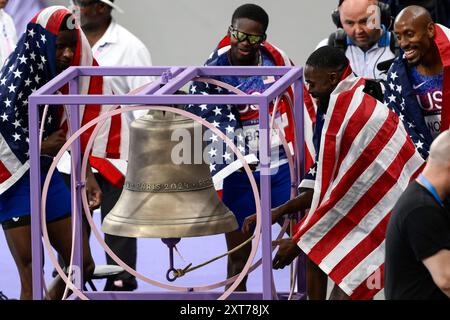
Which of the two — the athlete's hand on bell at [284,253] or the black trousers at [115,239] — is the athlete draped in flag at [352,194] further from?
the black trousers at [115,239]

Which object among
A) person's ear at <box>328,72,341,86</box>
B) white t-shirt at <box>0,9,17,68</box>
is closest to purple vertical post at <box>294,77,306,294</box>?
person's ear at <box>328,72,341,86</box>

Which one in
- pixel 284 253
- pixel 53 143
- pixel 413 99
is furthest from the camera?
pixel 413 99

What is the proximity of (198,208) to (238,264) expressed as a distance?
192 centimetres

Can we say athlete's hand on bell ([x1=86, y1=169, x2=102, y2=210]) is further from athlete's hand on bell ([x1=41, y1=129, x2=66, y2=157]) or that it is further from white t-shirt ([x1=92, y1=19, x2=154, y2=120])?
white t-shirt ([x1=92, y1=19, x2=154, y2=120])

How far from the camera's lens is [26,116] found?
6.92 m

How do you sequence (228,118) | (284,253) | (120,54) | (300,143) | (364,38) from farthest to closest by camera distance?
(120,54) → (364,38) → (228,118) → (300,143) → (284,253)

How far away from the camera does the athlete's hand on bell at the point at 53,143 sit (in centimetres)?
680

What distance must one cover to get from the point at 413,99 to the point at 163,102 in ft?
→ 6.40

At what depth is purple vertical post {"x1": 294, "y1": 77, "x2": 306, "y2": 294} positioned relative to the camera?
6.53 m

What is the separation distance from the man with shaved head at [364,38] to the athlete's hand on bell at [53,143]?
222cm

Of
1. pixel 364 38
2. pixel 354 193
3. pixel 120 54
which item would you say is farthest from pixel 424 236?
pixel 120 54

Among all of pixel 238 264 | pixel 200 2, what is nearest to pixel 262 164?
pixel 238 264

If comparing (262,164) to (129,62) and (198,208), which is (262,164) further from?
(129,62)

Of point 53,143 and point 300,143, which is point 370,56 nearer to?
point 300,143
